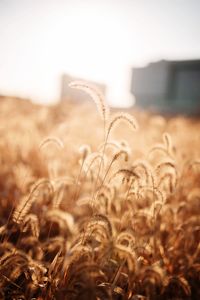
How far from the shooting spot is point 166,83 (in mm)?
31328

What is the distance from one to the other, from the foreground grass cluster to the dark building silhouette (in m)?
24.4

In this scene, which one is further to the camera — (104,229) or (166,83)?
(166,83)

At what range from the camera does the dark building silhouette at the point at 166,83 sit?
2923 cm

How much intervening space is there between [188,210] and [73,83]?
1736 mm

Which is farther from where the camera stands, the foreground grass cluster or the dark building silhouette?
the dark building silhouette

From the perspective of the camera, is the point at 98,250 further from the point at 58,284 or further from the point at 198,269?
the point at 198,269

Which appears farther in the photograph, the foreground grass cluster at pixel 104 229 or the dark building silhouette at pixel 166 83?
the dark building silhouette at pixel 166 83

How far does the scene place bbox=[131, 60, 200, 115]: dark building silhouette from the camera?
95.9ft

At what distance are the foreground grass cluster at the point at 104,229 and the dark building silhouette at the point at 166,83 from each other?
Answer: 24441 mm

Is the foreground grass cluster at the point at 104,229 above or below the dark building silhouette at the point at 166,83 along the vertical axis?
below

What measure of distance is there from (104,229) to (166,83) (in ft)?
101

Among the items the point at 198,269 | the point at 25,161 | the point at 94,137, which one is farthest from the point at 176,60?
the point at 198,269

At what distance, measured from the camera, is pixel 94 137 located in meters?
6.35

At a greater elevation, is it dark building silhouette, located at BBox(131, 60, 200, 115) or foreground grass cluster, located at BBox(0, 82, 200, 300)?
dark building silhouette, located at BBox(131, 60, 200, 115)
